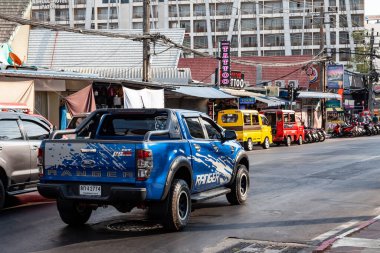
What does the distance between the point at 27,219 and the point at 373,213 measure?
249 inches

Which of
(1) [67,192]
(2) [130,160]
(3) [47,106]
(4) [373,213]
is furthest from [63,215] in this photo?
(3) [47,106]

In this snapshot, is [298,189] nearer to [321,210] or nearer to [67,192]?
[321,210]

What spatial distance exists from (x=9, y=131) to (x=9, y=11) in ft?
69.0

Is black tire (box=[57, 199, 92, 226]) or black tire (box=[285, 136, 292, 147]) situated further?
black tire (box=[285, 136, 292, 147])

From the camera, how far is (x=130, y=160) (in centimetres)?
773

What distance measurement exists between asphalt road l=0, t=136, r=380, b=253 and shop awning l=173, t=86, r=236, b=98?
13.9 m

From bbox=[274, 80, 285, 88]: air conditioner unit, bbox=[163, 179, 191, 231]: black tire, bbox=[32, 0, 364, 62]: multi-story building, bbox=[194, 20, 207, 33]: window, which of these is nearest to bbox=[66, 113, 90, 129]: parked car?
bbox=[163, 179, 191, 231]: black tire

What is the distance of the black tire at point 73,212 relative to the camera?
8.72 meters

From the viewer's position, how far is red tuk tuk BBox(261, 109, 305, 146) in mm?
34156

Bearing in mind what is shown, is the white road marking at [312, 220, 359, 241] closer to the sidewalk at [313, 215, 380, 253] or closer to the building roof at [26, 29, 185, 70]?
the sidewalk at [313, 215, 380, 253]

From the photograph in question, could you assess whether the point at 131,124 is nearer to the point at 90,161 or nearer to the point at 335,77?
the point at 90,161

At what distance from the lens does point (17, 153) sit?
35.1ft

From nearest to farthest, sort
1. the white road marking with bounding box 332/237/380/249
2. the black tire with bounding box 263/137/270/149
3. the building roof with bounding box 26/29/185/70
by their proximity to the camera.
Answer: the white road marking with bounding box 332/237/380/249, the black tire with bounding box 263/137/270/149, the building roof with bounding box 26/29/185/70

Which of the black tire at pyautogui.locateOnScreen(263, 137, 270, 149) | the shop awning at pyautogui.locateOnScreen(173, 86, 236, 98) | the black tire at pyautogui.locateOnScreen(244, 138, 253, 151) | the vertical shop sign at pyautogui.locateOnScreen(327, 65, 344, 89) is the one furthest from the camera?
the vertical shop sign at pyautogui.locateOnScreen(327, 65, 344, 89)
